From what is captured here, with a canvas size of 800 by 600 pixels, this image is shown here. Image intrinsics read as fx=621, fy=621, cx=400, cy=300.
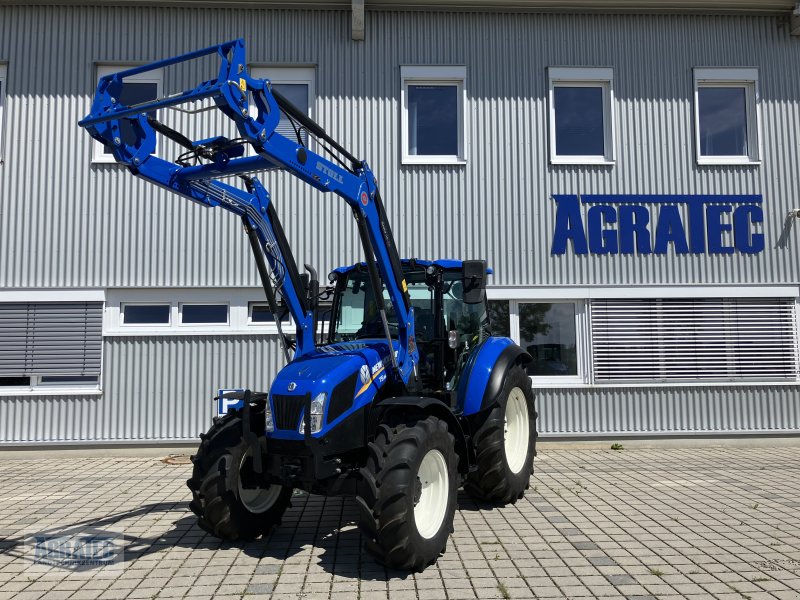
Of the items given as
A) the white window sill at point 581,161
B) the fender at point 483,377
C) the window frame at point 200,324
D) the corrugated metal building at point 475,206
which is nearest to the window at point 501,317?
the corrugated metal building at point 475,206

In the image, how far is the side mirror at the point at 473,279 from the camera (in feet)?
16.6

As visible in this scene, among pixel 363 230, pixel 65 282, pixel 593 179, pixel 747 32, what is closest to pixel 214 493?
pixel 363 230

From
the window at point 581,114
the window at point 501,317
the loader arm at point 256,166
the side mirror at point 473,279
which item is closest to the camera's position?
the loader arm at point 256,166

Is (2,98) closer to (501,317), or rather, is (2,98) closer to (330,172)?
(330,172)

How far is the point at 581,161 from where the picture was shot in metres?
9.49

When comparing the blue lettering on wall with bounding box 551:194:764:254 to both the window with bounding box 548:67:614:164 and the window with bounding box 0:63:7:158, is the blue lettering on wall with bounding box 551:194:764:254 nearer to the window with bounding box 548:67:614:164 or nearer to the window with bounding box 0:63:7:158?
the window with bounding box 548:67:614:164

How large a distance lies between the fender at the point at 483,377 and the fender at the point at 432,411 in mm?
439

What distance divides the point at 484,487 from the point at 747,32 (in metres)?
8.55

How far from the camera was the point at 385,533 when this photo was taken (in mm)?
3959

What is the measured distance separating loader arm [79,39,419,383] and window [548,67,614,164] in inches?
220

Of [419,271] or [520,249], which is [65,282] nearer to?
[419,271]

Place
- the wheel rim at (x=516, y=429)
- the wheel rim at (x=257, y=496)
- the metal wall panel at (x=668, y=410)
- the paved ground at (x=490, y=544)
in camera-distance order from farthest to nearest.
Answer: the metal wall panel at (x=668, y=410) → the wheel rim at (x=516, y=429) → the wheel rim at (x=257, y=496) → the paved ground at (x=490, y=544)

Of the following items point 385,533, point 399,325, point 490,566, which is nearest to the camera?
point 385,533

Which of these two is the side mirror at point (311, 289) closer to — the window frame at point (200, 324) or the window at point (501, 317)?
the window frame at point (200, 324)
